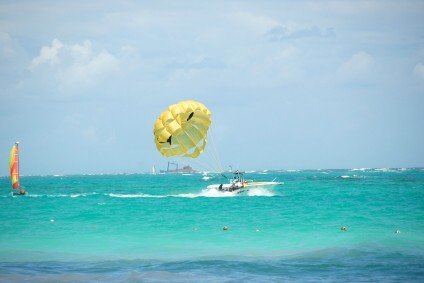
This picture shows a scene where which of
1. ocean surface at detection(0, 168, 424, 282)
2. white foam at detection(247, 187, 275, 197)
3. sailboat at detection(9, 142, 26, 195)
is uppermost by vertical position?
sailboat at detection(9, 142, 26, 195)

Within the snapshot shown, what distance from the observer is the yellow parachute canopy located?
36.5 metres

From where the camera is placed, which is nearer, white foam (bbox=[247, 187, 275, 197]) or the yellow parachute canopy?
the yellow parachute canopy

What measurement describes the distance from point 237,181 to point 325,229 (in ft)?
89.4

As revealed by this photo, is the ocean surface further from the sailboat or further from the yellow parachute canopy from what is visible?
the sailboat

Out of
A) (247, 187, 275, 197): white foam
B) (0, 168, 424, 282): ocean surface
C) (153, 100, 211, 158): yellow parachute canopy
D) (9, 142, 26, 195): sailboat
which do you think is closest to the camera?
(0, 168, 424, 282): ocean surface

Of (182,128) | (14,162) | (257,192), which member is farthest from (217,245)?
(14,162)

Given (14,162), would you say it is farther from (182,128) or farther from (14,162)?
(182,128)

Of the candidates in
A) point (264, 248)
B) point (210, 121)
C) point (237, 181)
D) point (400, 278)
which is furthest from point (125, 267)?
point (237, 181)

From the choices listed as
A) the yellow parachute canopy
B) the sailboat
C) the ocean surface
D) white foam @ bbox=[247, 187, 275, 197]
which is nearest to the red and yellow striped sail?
the sailboat

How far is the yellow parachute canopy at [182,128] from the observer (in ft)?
120

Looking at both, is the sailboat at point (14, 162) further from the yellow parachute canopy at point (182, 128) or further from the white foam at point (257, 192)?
the yellow parachute canopy at point (182, 128)

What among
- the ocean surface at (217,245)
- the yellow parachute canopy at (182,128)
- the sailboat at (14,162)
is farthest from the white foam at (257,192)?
the sailboat at (14,162)

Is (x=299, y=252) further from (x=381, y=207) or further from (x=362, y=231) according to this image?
(x=381, y=207)

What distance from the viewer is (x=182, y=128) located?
127 feet
